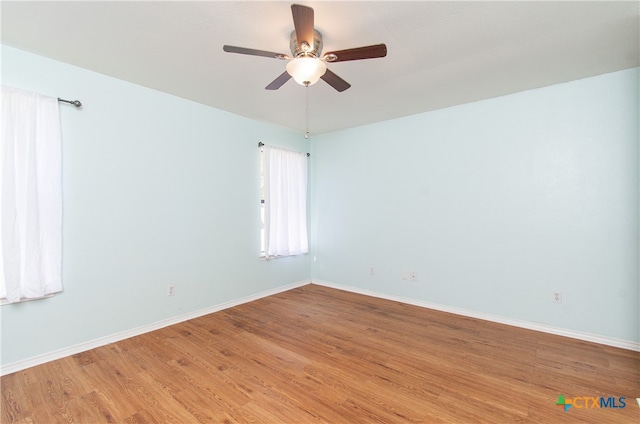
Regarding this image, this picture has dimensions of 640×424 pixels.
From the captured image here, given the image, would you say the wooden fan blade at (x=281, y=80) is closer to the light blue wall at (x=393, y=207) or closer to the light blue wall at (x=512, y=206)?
the light blue wall at (x=393, y=207)

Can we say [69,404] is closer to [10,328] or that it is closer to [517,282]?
[10,328]

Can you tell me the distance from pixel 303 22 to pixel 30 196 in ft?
8.17

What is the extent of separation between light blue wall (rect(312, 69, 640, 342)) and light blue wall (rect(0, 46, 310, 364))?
1.82m

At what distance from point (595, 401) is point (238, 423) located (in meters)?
2.29

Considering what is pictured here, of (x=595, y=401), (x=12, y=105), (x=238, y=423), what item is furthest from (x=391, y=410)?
(x=12, y=105)

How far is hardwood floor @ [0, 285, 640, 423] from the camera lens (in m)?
1.79

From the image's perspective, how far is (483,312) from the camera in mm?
3312

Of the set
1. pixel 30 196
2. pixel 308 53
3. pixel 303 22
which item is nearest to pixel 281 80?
pixel 308 53

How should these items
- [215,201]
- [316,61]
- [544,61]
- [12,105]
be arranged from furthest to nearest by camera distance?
[215,201], [544,61], [12,105], [316,61]

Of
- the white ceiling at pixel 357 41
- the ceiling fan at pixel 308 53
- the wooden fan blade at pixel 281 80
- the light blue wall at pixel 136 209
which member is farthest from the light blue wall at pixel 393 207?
the ceiling fan at pixel 308 53

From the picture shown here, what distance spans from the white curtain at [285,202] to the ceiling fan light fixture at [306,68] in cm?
229

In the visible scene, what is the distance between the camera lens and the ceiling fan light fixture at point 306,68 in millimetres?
1873

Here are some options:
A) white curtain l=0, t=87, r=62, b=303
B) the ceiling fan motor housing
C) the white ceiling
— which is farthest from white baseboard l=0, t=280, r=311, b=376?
the ceiling fan motor housing

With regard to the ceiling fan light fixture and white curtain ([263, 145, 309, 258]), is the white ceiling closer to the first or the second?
the ceiling fan light fixture
